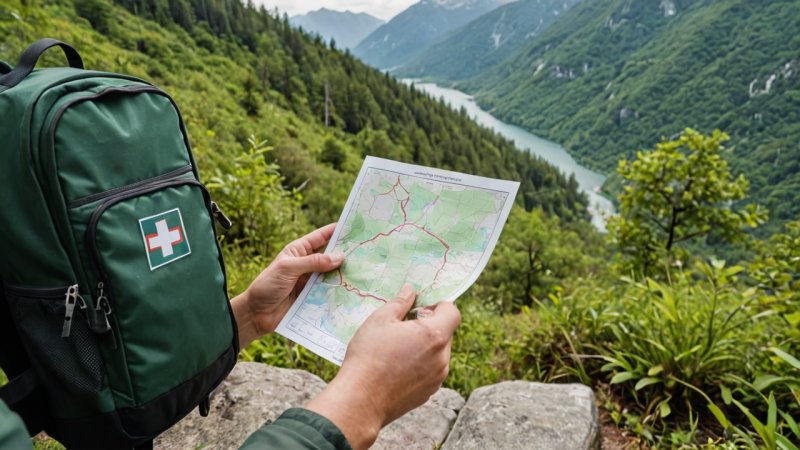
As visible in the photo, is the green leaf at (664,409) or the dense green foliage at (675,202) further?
the dense green foliage at (675,202)

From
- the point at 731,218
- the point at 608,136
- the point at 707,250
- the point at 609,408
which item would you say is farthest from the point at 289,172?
the point at 608,136

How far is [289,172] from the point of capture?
998 cm

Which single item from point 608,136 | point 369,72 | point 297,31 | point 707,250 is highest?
point 297,31

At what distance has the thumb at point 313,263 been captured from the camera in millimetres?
1404

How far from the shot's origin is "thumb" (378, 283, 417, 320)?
3.75ft

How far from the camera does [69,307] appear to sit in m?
0.97

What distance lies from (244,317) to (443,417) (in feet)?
3.94

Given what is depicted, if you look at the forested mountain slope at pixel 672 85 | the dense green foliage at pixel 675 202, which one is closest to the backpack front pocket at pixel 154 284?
the dense green foliage at pixel 675 202

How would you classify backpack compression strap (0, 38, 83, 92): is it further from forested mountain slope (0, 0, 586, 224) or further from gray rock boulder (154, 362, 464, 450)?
forested mountain slope (0, 0, 586, 224)

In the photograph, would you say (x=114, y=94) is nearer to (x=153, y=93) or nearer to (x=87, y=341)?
(x=153, y=93)

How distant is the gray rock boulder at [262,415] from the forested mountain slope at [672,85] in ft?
228

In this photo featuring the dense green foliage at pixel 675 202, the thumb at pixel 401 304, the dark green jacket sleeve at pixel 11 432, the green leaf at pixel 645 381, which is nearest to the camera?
the dark green jacket sleeve at pixel 11 432

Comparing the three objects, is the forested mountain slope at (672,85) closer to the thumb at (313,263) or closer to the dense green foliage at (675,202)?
the dense green foliage at (675,202)

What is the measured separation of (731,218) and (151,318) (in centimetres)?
601
